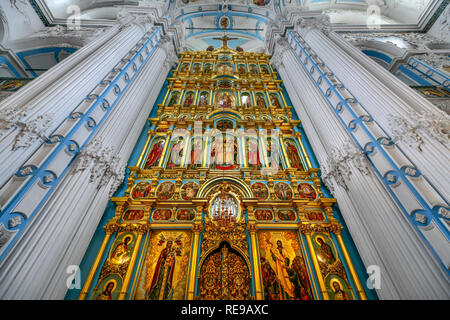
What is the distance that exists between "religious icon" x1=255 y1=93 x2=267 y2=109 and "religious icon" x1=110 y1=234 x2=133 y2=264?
7.61 meters

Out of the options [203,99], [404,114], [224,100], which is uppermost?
[203,99]

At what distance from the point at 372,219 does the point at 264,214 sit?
2.33 m

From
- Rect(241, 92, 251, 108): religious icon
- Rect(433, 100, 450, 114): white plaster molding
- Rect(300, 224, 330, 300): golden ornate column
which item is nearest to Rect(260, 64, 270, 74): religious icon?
Rect(241, 92, 251, 108): religious icon

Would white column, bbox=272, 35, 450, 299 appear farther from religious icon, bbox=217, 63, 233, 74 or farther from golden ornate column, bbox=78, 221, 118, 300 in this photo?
religious icon, bbox=217, 63, 233, 74

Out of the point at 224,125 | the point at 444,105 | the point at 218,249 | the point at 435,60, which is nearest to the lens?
the point at 218,249

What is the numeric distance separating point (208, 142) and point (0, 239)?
5532mm

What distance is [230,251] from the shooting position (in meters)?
4.57

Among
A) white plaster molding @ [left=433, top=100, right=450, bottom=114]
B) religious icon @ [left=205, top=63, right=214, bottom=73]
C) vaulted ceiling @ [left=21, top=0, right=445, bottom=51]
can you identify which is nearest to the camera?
white plaster molding @ [left=433, top=100, right=450, bottom=114]

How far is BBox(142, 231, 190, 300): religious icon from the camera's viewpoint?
3852 mm

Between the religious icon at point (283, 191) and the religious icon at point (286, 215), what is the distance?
416 millimetres

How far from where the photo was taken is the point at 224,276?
13.5ft

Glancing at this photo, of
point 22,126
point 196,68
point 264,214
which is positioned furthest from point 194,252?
point 196,68

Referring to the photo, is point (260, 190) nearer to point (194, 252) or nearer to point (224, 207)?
point (224, 207)
